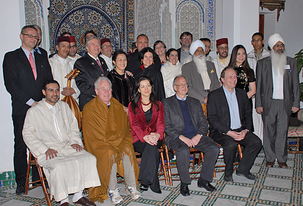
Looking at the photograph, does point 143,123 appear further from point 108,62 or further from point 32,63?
point 32,63

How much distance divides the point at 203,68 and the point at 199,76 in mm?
144

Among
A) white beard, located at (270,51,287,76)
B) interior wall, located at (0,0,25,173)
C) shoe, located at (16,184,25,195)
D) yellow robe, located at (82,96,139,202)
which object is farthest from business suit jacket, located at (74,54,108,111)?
white beard, located at (270,51,287,76)

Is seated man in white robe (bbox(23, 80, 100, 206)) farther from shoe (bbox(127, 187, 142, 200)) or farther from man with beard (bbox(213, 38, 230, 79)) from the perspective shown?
man with beard (bbox(213, 38, 230, 79))

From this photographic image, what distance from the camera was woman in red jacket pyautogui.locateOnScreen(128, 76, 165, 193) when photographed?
11.2 ft

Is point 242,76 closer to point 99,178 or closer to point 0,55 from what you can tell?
point 99,178

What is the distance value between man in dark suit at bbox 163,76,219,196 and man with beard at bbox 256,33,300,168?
1.22 metres

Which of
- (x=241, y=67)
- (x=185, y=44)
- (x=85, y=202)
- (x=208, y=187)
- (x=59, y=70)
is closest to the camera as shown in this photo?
(x=85, y=202)

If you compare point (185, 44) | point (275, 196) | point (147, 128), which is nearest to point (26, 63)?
point (147, 128)

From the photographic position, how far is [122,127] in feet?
11.6

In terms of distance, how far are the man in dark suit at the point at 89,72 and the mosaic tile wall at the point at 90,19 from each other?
12.4 feet

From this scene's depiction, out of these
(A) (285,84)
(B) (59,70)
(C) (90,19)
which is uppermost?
(C) (90,19)

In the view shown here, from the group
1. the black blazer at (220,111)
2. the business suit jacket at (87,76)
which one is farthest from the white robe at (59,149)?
the black blazer at (220,111)

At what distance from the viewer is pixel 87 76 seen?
3893 mm

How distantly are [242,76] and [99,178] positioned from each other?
2.67m
